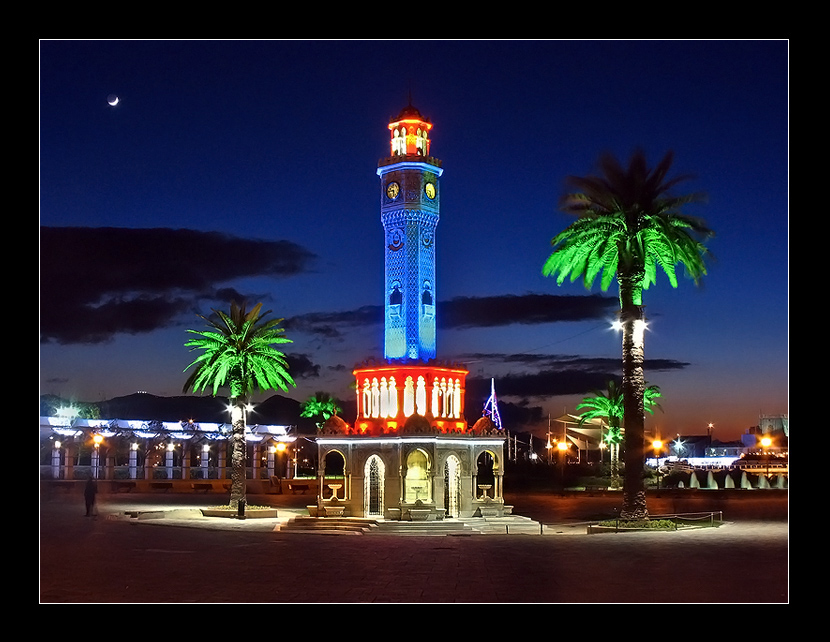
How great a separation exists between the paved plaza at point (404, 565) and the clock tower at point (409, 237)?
351 inches

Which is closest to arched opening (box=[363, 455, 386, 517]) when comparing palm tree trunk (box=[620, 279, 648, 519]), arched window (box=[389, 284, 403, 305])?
arched window (box=[389, 284, 403, 305])

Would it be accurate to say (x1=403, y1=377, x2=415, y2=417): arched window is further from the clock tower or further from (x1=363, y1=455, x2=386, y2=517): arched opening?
(x1=363, y1=455, x2=386, y2=517): arched opening

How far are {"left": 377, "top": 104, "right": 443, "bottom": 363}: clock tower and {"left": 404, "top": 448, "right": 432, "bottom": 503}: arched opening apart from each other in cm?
381

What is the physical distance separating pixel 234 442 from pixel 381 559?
22.5 meters

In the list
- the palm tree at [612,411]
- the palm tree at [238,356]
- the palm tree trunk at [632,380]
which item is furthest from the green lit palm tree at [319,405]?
the palm tree trunk at [632,380]

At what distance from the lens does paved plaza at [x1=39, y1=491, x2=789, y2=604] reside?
18656 mm

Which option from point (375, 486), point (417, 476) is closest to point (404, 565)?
point (417, 476)

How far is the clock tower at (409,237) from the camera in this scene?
4016 centimetres

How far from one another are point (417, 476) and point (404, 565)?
16275 millimetres

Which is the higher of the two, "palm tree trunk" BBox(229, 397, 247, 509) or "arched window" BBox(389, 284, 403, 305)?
"arched window" BBox(389, 284, 403, 305)

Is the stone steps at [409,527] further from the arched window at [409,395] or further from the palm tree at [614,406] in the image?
the palm tree at [614,406]

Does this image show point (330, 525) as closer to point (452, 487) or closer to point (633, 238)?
point (452, 487)

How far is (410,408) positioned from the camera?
39688mm
